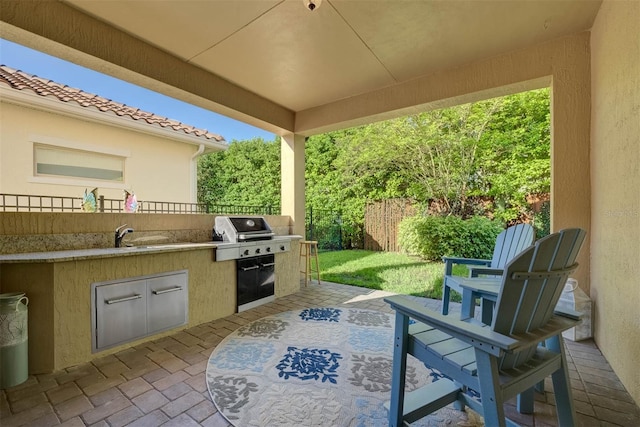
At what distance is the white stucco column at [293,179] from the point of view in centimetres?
504

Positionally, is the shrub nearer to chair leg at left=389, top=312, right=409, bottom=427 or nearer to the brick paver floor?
the brick paver floor

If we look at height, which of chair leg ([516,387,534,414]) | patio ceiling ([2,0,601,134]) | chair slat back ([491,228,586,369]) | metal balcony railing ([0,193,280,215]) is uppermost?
patio ceiling ([2,0,601,134])

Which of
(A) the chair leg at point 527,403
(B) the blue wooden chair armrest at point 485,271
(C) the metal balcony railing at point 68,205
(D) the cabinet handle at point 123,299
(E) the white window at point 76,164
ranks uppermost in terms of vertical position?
(E) the white window at point 76,164

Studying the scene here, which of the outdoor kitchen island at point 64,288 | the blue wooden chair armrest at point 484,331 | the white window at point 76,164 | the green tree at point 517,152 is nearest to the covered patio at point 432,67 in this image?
the outdoor kitchen island at point 64,288

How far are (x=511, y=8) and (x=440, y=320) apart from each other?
284 cm

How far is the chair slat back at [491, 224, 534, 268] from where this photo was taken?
250cm

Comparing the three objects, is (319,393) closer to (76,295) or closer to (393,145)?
(76,295)

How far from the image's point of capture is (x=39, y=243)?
8.17 feet

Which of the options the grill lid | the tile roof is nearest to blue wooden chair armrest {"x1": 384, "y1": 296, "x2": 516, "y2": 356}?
the grill lid

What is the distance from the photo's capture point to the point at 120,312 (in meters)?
2.54

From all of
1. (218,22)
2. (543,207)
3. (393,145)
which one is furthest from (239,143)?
(543,207)

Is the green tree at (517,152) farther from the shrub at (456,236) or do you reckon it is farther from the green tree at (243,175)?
the green tree at (243,175)

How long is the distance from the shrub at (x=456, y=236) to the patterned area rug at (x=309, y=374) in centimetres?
399

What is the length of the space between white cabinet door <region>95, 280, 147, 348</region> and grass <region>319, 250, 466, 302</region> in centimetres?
324
